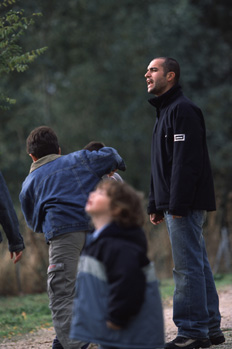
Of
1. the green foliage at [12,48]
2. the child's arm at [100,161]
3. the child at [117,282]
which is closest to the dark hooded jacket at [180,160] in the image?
the child's arm at [100,161]

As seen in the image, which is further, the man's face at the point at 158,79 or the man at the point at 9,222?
the man's face at the point at 158,79

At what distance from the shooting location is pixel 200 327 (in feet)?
15.5

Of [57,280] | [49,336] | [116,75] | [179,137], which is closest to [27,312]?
[49,336]

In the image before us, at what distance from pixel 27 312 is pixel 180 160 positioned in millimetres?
5296

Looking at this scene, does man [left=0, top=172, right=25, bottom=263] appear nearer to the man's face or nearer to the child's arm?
the child's arm

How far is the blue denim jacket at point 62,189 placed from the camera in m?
4.75

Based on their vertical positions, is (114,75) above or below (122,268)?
above

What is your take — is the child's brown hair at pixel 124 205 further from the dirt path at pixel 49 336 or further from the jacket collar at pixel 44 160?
the dirt path at pixel 49 336

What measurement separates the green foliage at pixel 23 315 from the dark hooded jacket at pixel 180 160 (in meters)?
3.23

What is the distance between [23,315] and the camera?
8.82 metres

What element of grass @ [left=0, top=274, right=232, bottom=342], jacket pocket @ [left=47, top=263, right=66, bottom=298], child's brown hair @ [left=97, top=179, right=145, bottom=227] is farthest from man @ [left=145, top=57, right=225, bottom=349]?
grass @ [left=0, top=274, right=232, bottom=342]

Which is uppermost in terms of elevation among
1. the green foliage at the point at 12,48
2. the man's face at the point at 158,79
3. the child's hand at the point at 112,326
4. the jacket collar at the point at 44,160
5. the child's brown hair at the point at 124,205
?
the green foliage at the point at 12,48

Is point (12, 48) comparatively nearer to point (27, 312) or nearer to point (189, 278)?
point (189, 278)

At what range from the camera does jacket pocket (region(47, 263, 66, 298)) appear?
4.70 m
